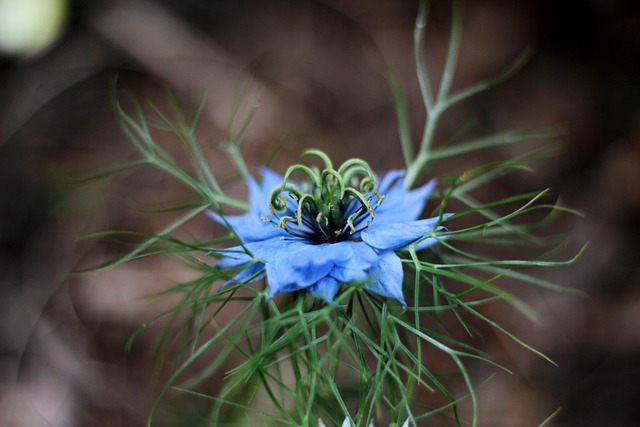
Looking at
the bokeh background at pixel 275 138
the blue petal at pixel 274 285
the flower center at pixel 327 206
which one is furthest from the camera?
the bokeh background at pixel 275 138

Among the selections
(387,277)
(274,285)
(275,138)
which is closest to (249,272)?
(274,285)

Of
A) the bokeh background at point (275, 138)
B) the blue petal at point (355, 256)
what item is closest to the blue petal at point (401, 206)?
the blue petal at point (355, 256)

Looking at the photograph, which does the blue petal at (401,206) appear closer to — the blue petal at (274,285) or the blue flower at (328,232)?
the blue flower at (328,232)

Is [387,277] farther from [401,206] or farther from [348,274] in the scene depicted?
[401,206]

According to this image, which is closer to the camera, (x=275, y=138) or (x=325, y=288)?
(x=325, y=288)

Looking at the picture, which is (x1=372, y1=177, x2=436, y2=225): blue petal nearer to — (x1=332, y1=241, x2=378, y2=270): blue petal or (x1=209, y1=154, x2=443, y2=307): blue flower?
(x1=209, y1=154, x2=443, y2=307): blue flower
